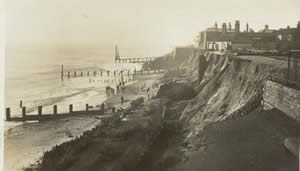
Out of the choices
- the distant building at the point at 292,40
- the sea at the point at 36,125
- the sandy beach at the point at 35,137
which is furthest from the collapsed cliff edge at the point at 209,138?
the distant building at the point at 292,40

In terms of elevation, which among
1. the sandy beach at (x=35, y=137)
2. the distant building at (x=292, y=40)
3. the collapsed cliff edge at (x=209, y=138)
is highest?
the distant building at (x=292, y=40)

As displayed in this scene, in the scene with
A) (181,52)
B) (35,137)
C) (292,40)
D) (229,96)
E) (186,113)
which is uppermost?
(181,52)

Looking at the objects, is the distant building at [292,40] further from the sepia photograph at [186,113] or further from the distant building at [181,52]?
the distant building at [181,52]

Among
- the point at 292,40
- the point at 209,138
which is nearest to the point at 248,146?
the point at 209,138

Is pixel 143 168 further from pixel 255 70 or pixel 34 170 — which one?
pixel 255 70

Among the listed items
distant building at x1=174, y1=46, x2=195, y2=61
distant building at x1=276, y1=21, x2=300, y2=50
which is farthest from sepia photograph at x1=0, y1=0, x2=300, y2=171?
distant building at x1=174, y1=46, x2=195, y2=61

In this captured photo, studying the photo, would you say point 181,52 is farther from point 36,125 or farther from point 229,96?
point 229,96

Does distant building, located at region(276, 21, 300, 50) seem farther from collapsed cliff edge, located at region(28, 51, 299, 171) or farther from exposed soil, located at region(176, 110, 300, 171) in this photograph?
exposed soil, located at region(176, 110, 300, 171)

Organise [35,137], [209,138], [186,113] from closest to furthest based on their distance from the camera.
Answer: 1. [209,138]
2. [186,113]
3. [35,137]

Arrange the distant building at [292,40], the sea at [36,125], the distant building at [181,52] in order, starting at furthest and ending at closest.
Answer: the distant building at [181,52]
the distant building at [292,40]
the sea at [36,125]
